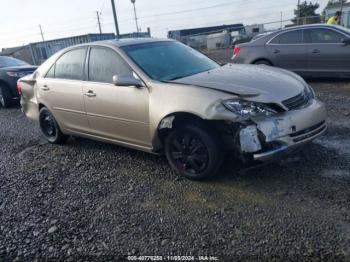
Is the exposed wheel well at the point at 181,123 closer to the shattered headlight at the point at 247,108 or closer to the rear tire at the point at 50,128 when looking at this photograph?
the shattered headlight at the point at 247,108

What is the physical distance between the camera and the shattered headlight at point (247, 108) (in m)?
3.05

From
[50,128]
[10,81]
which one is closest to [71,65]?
[50,128]

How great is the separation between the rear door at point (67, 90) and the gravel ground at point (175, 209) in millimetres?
692

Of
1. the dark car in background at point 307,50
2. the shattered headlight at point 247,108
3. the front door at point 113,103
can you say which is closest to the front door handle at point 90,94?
the front door at point 113,103

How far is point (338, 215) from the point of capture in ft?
8.79

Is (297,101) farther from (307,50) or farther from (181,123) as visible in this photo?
(307,50)

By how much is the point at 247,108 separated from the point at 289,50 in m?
5.89

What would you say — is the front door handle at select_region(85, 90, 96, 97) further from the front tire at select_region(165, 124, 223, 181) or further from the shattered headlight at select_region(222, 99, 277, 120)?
the shattered headlight at select_region(222, 99, 277, 120)

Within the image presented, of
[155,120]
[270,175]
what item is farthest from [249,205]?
[155,120]

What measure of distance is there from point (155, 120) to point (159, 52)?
116cm

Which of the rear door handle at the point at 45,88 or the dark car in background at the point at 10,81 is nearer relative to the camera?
the rear door handle at the point at 45,88

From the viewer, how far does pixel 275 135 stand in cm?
303

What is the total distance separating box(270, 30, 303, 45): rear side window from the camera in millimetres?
8109

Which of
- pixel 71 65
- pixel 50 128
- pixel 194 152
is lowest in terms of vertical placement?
pixel 50 128
